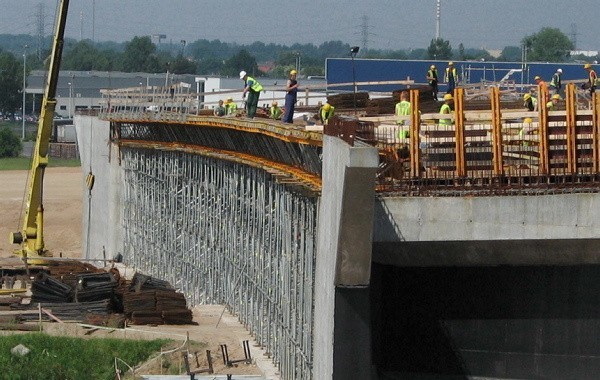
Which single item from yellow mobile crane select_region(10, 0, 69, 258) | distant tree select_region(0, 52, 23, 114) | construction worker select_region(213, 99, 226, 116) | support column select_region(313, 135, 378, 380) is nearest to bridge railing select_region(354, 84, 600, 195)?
support column select_region(313, 135, 378, 380)

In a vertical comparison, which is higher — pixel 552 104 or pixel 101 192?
pixel 552 104

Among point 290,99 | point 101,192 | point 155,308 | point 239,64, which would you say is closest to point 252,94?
point 290,99

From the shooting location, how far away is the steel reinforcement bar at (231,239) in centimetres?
2480

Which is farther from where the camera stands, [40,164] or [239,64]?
[239,64]

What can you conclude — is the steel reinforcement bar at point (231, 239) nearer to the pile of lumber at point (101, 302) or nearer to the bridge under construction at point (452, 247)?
the bridge under construction at point (452, 247)

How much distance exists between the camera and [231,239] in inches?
1362

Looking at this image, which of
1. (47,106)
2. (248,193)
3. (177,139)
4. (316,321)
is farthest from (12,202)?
(316,321)

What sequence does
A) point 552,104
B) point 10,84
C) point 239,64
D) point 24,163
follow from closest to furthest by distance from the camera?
1. point 552,104
2. point 24,163
3. point 10,84
4. point 239,64

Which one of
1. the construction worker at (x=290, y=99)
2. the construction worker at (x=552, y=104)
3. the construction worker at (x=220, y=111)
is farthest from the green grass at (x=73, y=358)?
the construction worker at (x=220, y=111)

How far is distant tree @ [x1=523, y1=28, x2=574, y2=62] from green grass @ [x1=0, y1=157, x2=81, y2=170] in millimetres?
46404

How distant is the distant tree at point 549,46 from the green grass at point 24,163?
46404mm

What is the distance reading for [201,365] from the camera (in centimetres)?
2791

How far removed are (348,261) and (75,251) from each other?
46.0m

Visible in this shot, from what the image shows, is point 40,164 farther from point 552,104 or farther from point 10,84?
point 10,84
